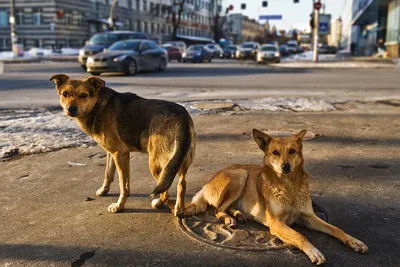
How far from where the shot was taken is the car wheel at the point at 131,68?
18938 millimetres

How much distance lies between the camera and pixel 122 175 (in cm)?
398

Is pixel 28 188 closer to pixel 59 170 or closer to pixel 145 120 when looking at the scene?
pixel 59 170

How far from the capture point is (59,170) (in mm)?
5352

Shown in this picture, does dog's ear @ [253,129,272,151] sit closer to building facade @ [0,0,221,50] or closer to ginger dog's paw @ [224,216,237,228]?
ginger dog's paw @ [224,216,237,228]

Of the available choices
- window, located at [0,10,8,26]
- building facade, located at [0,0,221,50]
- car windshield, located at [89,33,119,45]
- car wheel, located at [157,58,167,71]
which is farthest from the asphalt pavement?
window, located at [0,10,8,26]

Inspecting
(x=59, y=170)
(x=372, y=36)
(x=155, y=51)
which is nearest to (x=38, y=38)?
(x=155, y=51)

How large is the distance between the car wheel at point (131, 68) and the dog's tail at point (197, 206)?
51.6 ft

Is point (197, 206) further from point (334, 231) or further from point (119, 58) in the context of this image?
point (119, 58)

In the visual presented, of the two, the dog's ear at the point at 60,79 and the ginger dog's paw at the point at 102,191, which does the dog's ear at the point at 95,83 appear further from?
the ginger dog's paw at the point at 102,191

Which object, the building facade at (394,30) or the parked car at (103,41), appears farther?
the building facade at (394,30)

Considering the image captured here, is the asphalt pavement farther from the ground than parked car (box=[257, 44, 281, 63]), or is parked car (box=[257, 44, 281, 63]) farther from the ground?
parked car (box=[257, 44, 281, 63])

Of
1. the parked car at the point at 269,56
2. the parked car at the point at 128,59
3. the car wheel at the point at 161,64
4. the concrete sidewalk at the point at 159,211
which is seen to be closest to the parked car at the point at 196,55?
the parked car at the point at 269,56

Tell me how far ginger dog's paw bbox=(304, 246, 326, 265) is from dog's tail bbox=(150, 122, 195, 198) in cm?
120

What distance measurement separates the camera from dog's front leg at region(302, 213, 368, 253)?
10.2 feet
